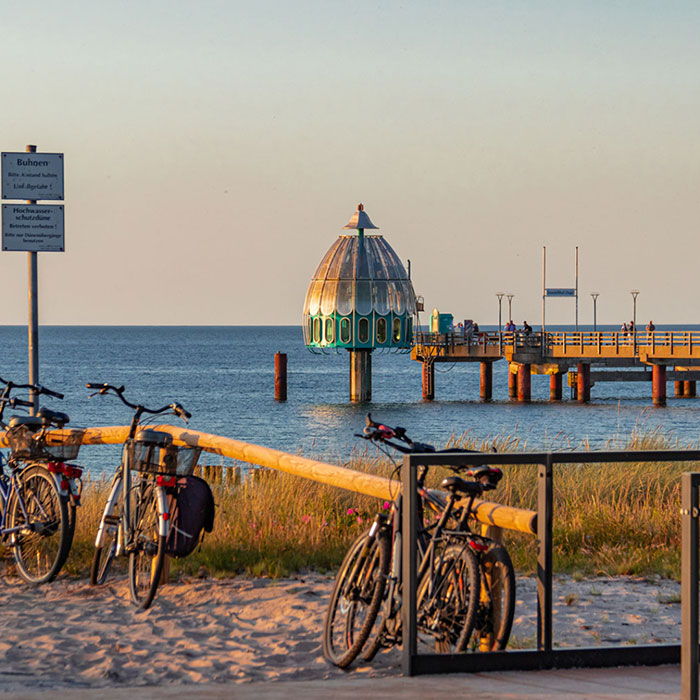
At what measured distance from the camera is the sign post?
9.88 meters

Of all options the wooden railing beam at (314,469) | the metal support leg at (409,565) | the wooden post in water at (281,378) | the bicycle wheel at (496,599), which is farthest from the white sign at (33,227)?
the wooden post in water at (281,378)

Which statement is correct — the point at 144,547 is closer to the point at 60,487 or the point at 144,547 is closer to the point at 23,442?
the point at 60,487

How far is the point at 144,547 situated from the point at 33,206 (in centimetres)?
404

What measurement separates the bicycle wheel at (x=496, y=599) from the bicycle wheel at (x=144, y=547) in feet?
7.43

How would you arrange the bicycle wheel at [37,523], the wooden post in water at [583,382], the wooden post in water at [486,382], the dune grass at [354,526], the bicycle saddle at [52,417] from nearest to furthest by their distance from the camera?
the bicycle wheel at [37,523]
the bicycle saddle at [52,417]
the dune grass at [354,526]
the wooden post in water at [583,382]
the wooden post in water at [486,382]

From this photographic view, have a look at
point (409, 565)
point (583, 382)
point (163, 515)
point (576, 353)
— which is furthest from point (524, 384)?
point (409, 565)

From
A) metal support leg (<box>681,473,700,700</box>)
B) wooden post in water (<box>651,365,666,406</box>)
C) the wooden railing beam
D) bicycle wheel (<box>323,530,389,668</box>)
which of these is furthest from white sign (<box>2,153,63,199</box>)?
wooden post in water (<box>651,365,666,406</box>)

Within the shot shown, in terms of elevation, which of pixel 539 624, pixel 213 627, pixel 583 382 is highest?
pixel 539 624

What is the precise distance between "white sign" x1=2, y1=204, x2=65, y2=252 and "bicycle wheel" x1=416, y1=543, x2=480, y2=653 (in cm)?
557

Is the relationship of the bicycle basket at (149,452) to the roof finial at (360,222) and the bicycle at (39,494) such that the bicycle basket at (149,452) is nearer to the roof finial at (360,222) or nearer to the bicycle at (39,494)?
the bicycle at (39,494)

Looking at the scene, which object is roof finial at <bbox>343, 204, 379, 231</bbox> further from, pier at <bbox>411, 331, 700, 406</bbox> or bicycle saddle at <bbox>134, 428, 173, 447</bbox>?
bicycle saddle at <bbox>134, 428, 173, 447</bbox>

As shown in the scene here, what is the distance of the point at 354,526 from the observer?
9.34 m

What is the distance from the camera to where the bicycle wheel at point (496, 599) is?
5381 mm

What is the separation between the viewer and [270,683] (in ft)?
17.4
